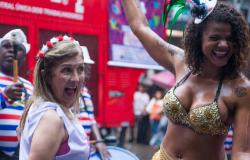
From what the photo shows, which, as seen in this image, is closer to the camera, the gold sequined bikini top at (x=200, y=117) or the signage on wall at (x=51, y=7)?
the gold sequined bikini top at (x=200, y=117)

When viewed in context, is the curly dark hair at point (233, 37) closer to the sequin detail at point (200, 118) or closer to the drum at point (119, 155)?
the sequin detail at point (200, 118)

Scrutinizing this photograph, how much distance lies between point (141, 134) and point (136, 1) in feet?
29.3

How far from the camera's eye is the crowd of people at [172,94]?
80.1 inches

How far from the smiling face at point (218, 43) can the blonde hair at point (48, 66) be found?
77 cm

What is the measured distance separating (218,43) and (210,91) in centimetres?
29

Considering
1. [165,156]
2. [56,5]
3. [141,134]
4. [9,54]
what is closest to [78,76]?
[165,156]

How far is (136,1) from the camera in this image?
10.6 ft

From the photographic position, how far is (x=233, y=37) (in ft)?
8.39

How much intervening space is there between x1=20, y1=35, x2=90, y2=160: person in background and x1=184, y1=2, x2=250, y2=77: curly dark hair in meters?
0.81

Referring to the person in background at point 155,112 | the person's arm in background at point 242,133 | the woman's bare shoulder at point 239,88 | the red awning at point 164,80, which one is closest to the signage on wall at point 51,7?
the woman's bare shoulder at point 239,88

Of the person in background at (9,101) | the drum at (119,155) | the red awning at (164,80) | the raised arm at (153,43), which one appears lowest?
the red awning at (164,80)

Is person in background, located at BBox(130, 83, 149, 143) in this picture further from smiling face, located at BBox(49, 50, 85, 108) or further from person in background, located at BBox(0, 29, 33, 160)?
smiling face, located at BBox(49, 50, 85, 108)

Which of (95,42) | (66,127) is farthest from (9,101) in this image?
(95,42)

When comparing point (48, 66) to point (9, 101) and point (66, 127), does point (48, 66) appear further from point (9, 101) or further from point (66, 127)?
point (9, 101)
